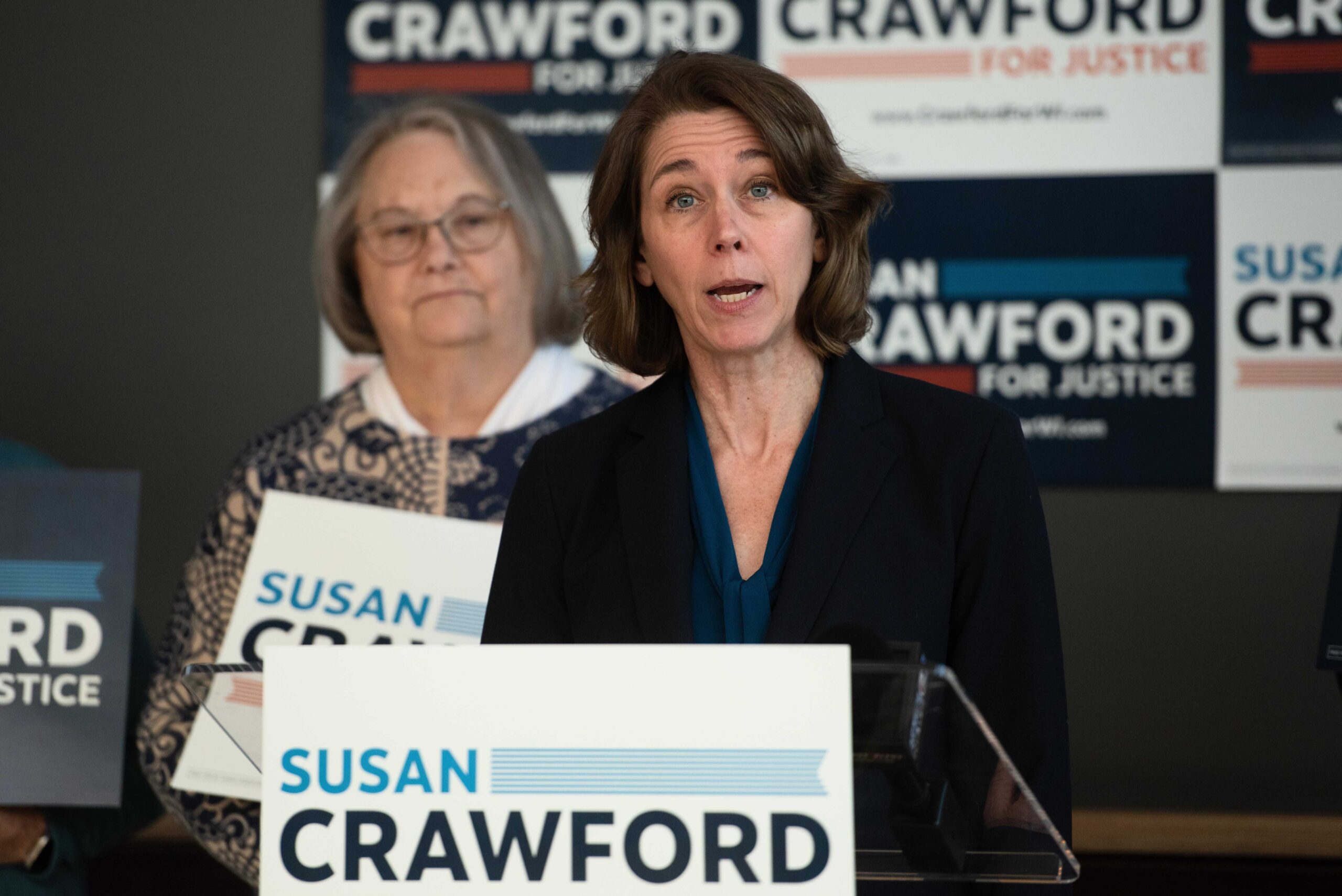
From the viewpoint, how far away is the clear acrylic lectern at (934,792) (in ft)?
3.47

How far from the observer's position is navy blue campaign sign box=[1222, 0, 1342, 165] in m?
3.58

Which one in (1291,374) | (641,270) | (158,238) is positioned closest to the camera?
(641,270)

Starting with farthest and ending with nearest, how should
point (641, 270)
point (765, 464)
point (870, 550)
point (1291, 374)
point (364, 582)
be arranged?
point (1291, 374) < point (364, 582) < point (641, 270) < point (765, 464) < point (870, 550)

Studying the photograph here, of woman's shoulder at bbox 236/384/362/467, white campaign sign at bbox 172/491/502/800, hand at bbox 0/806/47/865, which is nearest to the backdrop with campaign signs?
woman's shoulder at bbox 236/384/362/467

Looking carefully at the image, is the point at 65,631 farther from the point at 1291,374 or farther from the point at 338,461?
the point at 1291,374

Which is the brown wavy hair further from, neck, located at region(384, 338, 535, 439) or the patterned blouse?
neck, located at region(384, 338, 535, 439)

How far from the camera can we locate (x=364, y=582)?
2521mm

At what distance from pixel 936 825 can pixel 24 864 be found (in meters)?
→ 1.87

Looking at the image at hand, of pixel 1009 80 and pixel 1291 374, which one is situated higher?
pixel 1009 80

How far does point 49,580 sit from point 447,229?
3.37ft

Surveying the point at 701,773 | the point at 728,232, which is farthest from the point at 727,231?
the point at 701,773

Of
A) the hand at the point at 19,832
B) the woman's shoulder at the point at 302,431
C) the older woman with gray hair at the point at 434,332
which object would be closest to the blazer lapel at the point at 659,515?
the older woman with gray hair at the point at 434,332

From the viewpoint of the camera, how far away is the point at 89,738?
7.68ft

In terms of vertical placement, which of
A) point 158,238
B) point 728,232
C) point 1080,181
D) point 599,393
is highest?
point 1080,181
